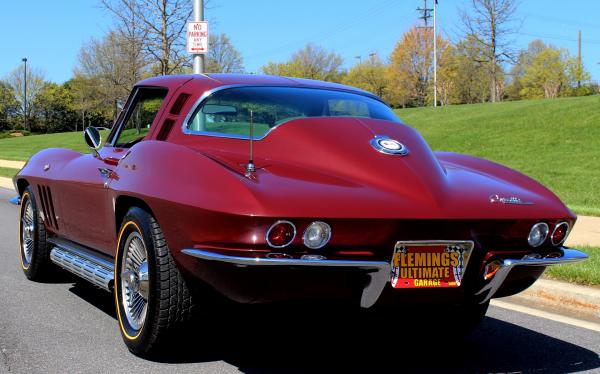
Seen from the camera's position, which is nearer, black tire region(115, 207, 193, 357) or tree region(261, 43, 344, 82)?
black tire region(115, 207, 193, 357)

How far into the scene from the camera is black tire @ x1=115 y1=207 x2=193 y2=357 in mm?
3842

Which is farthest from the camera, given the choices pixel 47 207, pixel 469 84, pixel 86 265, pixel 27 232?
pixel 469 84

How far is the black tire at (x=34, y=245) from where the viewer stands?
20.4ft

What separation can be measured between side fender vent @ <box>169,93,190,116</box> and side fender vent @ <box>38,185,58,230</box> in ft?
5.70

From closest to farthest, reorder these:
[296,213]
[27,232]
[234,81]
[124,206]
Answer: [296,213]
[124,206]
[234,81]
[27,232]

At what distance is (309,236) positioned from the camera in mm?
3436

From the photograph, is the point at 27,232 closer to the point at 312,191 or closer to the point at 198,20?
the point at 312,191

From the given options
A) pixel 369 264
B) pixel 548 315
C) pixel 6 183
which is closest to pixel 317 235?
pixel 369 264

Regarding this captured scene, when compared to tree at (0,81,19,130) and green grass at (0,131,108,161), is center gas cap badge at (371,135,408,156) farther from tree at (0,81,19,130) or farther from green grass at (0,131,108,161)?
tree at (0,81,19,130)

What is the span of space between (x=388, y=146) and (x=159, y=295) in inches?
54.9

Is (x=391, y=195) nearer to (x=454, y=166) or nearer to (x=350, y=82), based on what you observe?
(x=454, y=166)

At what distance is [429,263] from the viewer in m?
3.64

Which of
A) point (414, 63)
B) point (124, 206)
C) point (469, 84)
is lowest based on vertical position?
point (124, 206)

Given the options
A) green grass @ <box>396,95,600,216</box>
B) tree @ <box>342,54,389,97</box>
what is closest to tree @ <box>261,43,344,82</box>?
tree @ <box>342,54,389,97</box>
